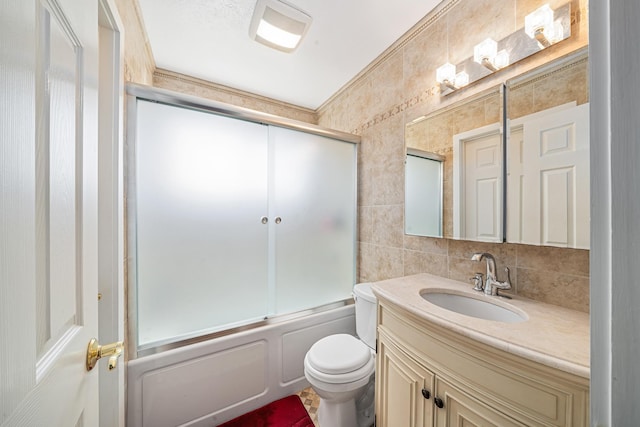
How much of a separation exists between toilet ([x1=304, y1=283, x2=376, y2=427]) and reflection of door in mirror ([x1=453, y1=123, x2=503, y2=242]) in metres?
0.72

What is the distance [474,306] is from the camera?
43.4 inches

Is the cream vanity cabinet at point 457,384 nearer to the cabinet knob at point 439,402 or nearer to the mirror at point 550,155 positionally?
the cabinet knob at point 439,402

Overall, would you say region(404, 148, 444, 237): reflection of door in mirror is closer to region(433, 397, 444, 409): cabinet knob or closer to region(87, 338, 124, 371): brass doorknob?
A: region(433, 397, 444, 409): cabinet knob

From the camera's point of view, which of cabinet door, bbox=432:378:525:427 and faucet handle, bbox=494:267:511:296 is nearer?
cabinet door, bbox=432:378:525:427

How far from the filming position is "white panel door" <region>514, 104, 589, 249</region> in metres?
0.84

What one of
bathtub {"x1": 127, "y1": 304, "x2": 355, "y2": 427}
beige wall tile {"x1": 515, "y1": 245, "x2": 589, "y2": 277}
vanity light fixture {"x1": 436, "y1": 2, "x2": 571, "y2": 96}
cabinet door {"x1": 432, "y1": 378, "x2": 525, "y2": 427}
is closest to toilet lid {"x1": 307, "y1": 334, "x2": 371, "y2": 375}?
Result: bathtub {"x1": 127, "y1": 304, "x2": 355, "y2": 427}

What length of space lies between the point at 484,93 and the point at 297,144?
1.14 metres

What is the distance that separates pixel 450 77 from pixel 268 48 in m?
1.19

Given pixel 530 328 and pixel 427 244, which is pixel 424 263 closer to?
pixel 427 244

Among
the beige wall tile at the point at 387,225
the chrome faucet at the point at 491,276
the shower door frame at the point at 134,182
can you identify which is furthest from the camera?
the beige wall tile at the point at 387,225

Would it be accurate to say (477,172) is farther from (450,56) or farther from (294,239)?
(294,239)

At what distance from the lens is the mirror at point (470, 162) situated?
1.10m

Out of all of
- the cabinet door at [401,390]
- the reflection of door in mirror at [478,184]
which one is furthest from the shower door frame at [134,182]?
the reflection of door in mirror at [478,184]

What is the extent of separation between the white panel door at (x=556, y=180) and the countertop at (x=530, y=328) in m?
0.26
